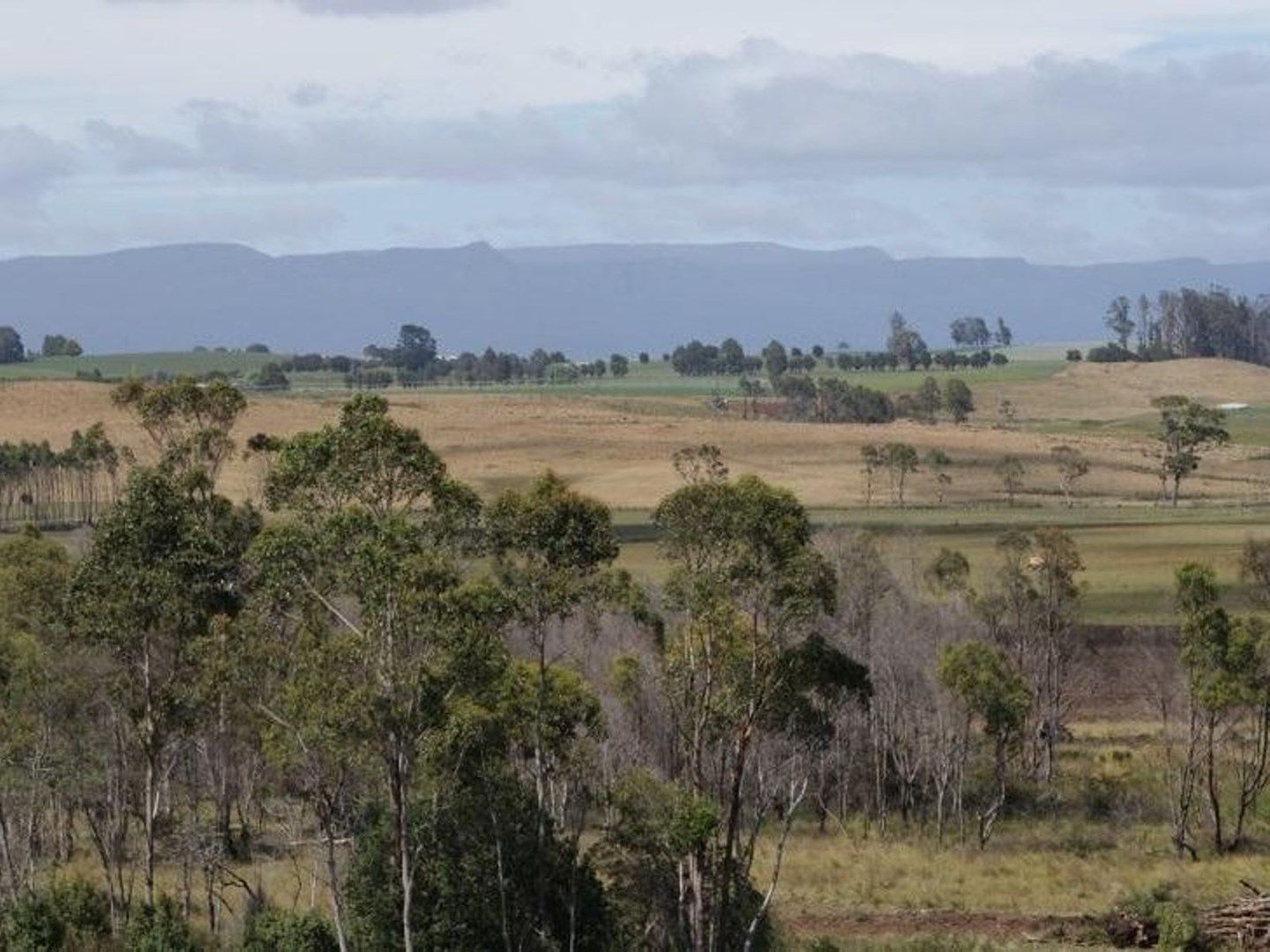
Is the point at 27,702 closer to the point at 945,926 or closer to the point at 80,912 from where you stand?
the point at 80,912

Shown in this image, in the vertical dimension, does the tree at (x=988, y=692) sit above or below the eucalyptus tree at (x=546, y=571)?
below

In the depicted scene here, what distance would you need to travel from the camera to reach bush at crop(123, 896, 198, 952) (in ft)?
130

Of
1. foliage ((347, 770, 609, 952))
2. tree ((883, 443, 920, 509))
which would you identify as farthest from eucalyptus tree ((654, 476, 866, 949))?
tree ((883, 443, 920, 509))

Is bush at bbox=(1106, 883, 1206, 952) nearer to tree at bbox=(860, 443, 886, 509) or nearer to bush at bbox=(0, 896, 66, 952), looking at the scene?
bush at bbox=(0, 896, 66, 952)

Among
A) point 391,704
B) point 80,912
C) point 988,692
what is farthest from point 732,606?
point 988,692

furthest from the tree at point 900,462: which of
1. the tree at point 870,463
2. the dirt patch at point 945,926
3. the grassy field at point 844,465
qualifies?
the dirt patch at point 945,926

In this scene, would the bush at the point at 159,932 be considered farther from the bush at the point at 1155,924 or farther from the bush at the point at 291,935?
the bush at the point at 1155,924

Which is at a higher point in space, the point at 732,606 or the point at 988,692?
the point at 732,606

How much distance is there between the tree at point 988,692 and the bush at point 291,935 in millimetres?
24320

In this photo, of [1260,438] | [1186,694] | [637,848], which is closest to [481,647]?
[637,848]

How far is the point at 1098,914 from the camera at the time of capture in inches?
1897

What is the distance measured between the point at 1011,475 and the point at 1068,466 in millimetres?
4451

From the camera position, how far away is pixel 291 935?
3962 cm

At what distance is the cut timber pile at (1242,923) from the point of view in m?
45.0
